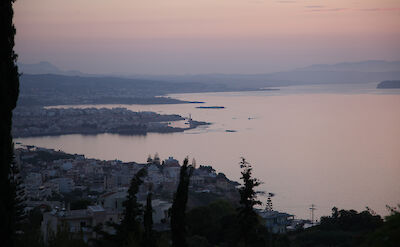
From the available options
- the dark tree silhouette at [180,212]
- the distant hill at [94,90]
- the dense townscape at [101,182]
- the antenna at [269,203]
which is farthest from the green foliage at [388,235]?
the distant hill at [94,90]

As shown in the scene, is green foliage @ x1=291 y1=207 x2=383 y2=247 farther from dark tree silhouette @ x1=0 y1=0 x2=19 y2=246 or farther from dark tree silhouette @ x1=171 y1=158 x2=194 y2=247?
dark tree silhouette @ x1=0 y1=0 x2=19 y2=246

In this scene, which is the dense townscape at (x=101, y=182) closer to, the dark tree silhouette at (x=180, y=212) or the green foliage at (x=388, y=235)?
the dark tree silhouette at (x=180, y=212)

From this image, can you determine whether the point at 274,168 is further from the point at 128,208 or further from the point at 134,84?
the point at 134,84

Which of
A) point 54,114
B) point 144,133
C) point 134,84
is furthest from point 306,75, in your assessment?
point 144,133

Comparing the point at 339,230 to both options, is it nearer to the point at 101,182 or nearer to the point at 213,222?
the point at 213,222

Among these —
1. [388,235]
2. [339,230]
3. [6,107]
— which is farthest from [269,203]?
[388,235]

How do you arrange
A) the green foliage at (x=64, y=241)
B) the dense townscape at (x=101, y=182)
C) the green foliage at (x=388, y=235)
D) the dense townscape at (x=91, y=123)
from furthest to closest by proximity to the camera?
the dense townscape at (x=91, y=123), the dense townscape at (x=101, y=182), the green foliage at (x=64, y=241), the green foliage at (x=388, y=235)

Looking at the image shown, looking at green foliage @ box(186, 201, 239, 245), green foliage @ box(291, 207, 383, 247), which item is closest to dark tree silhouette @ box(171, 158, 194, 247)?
green foliage @ box(186, 201, 239, 245)
